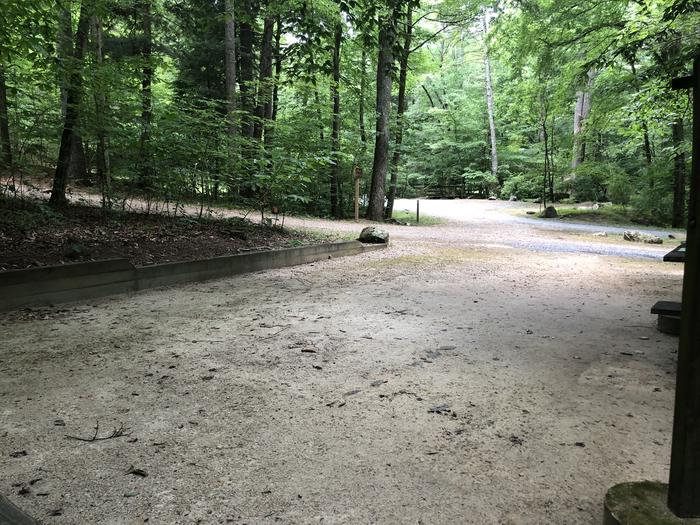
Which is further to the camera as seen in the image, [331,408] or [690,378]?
[331,408]

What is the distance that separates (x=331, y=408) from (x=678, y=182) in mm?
17497

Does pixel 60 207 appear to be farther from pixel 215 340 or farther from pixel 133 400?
pixel 133 400

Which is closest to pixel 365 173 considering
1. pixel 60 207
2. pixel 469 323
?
pixel 60 207

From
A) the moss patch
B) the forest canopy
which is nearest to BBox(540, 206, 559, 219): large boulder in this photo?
the forest canopy

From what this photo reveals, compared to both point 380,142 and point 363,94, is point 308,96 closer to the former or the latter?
point 380,142

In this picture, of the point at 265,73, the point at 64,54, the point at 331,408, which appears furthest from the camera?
the point at 265,73

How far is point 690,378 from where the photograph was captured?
1.41 meters

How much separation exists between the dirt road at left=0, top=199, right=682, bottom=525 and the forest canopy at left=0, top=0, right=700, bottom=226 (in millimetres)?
3073

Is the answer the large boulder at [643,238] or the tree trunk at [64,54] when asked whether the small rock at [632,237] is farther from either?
the tree trunk at [64,54]

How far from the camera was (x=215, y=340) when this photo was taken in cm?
382

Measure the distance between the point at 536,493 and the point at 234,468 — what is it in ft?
4.34

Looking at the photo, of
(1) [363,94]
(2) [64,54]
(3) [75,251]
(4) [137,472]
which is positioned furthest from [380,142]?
(4) [137,472]

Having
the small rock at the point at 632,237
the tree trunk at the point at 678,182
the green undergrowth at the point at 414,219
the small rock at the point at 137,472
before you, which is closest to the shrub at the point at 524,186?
the tree trunk at the point at 678,182

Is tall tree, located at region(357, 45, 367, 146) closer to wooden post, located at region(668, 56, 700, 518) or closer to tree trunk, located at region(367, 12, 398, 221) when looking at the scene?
tree trunk, located at region(367, 12, 398, 221)
